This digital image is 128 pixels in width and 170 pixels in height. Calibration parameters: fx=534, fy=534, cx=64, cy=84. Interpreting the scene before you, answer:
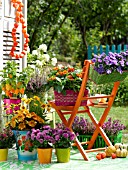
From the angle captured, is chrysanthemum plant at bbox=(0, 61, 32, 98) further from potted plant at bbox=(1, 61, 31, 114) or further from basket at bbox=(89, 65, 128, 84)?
basket at bbox=(89, 65, 128, 84)

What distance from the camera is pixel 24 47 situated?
7.54 m

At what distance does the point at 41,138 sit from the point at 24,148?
0.96 feet

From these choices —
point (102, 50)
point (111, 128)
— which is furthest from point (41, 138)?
point (102, 50)

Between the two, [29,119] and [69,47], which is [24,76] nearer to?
[29,119]

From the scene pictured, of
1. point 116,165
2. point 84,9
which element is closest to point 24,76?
point 116,165

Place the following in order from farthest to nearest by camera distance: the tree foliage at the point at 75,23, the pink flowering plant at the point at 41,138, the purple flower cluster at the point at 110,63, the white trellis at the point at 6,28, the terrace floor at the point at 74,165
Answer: the tree foliage at the point at 75,23
the white trellis at the point at 6,28
the purple flower cluster at the point at 110,63
the pink flowering plant at the point at 41,138
the terrace floor at the point at 74,165

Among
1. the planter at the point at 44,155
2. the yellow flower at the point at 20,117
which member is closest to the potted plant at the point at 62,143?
the planter at the point at 44,155

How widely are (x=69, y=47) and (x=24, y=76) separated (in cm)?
1262

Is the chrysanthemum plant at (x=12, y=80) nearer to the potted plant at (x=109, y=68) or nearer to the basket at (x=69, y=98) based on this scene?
the basket at (x=69, y=98)

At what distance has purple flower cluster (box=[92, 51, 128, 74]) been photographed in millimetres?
5953

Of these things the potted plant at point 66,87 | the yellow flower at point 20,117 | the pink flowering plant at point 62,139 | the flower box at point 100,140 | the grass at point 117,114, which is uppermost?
the potted plant at point 66,87

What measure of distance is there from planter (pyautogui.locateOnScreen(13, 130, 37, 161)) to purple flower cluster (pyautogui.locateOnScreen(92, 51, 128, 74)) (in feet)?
3.73

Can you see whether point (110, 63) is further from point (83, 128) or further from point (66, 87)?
point (83, 128)

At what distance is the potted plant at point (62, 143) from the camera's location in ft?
19.2
